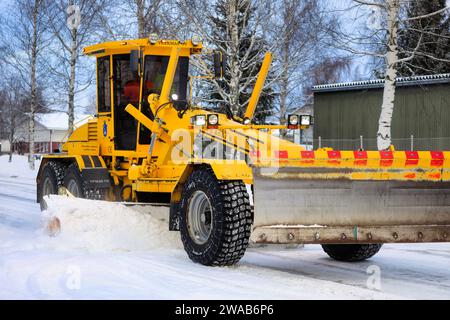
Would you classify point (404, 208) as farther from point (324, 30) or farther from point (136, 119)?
point (324, 30)

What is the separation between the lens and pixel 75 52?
25.7 m

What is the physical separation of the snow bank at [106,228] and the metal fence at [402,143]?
1812 cm

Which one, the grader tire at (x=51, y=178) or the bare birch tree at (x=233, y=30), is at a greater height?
the bare birch tree at (x=233, y=30)

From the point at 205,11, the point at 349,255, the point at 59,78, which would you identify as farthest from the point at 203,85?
the point at 349,255

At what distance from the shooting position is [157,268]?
6770mm

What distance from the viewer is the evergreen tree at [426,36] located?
55.8 feet

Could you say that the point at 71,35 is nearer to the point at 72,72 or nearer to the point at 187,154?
the point at 72,72

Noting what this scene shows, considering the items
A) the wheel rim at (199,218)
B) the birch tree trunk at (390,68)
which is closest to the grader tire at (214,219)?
the wheel rim at (199,218)

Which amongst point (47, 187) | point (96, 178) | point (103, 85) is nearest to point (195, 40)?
point (103, 85)

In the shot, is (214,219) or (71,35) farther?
(71,35)

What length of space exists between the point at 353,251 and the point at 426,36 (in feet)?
39.9

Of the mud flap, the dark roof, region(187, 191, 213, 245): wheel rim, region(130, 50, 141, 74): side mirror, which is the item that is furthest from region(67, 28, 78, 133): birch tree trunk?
region(187, 191, 213, 245): wheel rim

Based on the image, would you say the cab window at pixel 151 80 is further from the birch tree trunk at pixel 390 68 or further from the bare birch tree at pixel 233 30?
the bare birch tree at pixel 233 30

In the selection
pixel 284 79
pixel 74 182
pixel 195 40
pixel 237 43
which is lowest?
pixel 74 182
